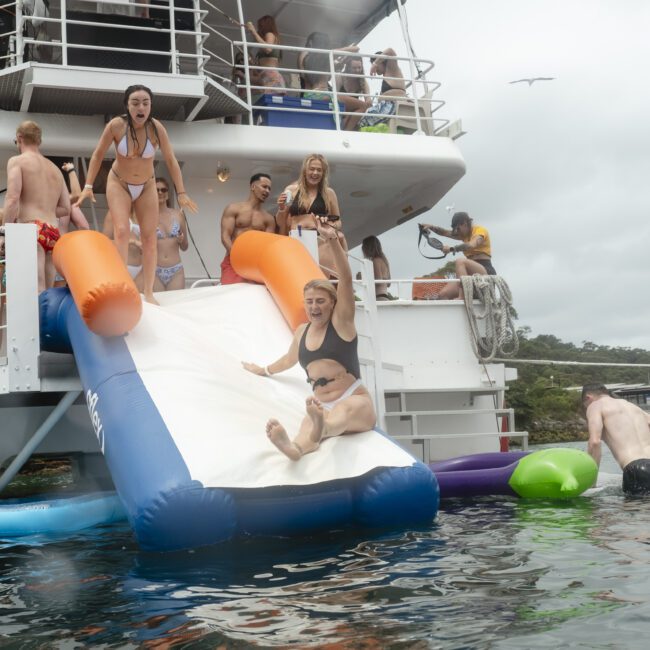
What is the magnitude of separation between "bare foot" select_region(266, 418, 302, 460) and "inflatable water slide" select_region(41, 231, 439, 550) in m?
0.07

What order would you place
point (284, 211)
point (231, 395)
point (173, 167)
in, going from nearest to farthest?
point (231, 395) → point (173, 167) → point (284, 211)

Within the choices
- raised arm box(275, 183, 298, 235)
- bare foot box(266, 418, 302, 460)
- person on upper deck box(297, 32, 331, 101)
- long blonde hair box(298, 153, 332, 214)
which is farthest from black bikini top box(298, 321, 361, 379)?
person on upper deck box(297, 32, 331, 101)

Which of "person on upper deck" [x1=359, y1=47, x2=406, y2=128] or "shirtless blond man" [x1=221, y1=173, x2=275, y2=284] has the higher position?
"person on upper deck" [x1=359, y1=47, x2=406, y2=128]

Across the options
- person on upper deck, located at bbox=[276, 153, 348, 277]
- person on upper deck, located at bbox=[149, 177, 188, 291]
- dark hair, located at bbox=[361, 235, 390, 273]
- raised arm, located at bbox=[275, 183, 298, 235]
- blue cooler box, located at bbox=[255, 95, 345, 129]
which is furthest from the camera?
dark hair, located at bbox=[361, 235, 390, 273]

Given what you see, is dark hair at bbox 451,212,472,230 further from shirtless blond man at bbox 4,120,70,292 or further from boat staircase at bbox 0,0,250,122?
shirtless blond man at bbox 4,120,70,292

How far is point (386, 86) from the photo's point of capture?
37.5ft

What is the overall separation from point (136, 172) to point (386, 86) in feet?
19.0

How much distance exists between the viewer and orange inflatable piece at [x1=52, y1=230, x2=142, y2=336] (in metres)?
5.38

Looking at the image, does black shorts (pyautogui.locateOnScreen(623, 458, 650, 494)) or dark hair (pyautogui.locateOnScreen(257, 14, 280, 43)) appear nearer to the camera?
black shorts (pyautogui.locateOnScreen(623, 458, 650, 494))

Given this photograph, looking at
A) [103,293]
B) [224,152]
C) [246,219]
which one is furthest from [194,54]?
[103,293]

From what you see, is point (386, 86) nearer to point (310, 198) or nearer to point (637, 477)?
point (310, 198)

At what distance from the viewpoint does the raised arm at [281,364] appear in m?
5.81

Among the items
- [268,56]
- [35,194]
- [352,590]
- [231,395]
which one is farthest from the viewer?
[268,56]

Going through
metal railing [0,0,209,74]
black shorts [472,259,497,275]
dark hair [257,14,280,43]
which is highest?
dark hair [257,14,280,43]
